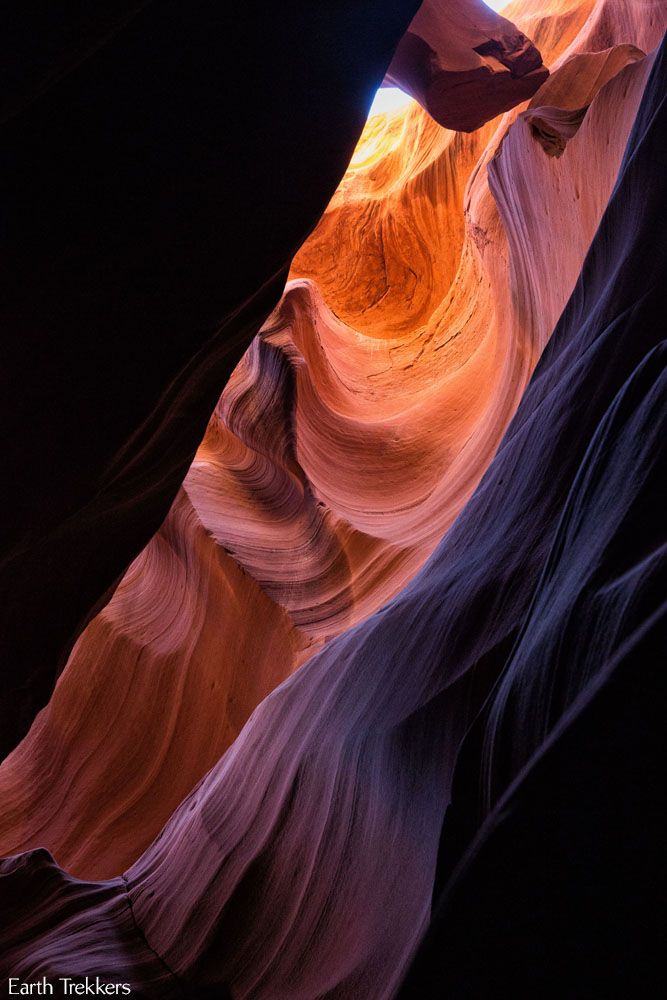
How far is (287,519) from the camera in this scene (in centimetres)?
476

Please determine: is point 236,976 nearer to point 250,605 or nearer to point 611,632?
point 611,632

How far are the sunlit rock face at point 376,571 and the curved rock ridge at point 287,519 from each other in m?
0.02

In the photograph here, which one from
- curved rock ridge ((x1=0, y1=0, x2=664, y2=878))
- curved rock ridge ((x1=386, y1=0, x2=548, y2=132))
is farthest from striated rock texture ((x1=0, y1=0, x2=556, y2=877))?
curved rock ridge ((x1=386, y1=0, x2=548, y2=132))

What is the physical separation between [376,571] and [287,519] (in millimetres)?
900

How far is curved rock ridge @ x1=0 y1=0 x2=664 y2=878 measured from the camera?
398 centimetres

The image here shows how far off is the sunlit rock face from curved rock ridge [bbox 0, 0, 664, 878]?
0.02m

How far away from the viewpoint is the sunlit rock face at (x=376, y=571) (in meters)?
1.59

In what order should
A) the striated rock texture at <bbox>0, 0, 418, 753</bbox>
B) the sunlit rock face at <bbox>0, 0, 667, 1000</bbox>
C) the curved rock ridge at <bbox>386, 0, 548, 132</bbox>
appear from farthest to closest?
the curved rock ridge at <bbox>386, 0, 548, 132</bbox> → the sunlit rock face at <bbox>0, 0, 667, 1000</bbox> → the striated rock texture at <bbox>0, 0, 418, 753</bbox>

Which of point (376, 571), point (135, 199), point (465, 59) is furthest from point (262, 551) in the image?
point (465, 59)

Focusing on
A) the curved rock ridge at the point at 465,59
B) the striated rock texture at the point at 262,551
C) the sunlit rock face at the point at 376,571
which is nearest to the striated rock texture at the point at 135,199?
the sunlit rock face at the point at 376,571

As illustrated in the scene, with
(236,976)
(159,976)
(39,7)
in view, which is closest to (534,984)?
(236,976)

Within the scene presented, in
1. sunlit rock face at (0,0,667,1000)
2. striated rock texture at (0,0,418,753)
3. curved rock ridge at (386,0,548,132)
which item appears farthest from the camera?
curved rock ridge at (386,0,548,132)

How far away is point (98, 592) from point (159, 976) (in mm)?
1122

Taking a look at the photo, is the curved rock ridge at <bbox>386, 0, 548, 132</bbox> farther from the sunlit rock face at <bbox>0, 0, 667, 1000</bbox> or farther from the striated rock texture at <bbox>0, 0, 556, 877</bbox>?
the striated rock texture at <bbox>0, 0, 556, 877</bbox>
